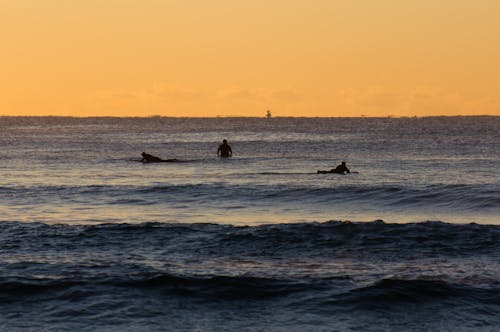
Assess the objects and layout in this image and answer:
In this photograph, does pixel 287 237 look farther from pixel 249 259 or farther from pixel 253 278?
pixel 253 278

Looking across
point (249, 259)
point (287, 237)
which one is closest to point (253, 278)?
point (249, 259)

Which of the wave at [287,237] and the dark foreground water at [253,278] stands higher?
the wave at [287,237]

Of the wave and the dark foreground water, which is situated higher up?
the wave

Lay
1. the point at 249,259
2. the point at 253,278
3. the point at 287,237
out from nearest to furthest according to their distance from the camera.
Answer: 1. the point at 253,278
2. the point at 249,259
3. the point at 287,237

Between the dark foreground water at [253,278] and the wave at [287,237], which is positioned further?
the wave at [287,237]

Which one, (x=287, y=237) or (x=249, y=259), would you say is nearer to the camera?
(x=249, y=259)

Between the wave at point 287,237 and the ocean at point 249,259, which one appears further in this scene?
the wave at point 287,237

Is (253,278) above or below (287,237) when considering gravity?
below

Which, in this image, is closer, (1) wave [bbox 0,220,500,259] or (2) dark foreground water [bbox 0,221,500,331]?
(2) dark foreground water [bbox 0,221,500,331]

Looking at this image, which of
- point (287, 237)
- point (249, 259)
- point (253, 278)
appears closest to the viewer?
point (253, 278)

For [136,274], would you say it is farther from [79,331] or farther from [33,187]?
[33,187]

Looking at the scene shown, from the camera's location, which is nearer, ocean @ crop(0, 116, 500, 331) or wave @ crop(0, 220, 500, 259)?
ocean @ crop(0, 116, 500, 331)

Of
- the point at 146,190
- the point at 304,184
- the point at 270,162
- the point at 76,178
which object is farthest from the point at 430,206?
the point at 270,162

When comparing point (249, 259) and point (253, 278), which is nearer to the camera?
point (253, 278)
